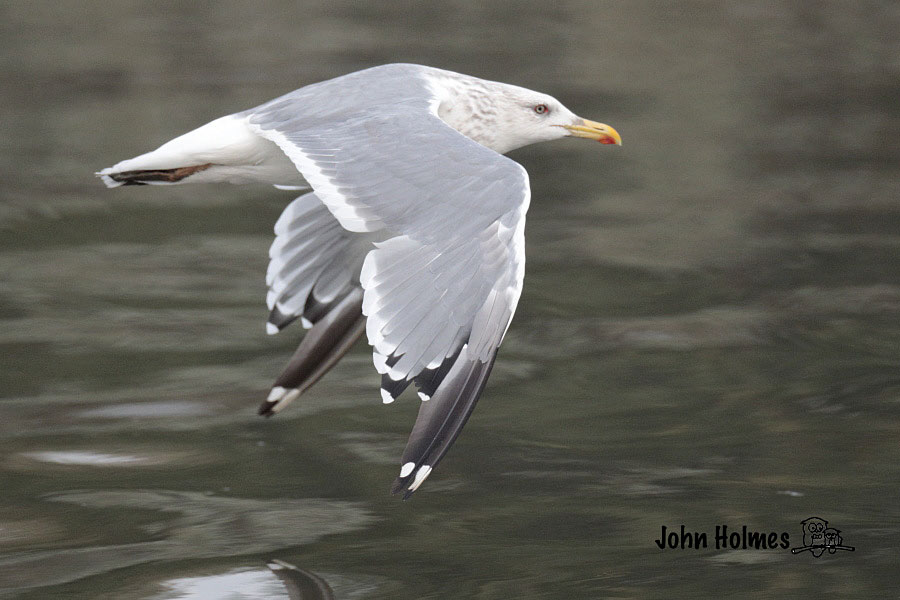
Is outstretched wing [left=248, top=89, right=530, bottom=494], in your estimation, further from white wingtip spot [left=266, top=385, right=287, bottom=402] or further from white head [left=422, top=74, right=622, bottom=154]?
white wingtip spot [left=266, top=385, right=287, bottom=402]

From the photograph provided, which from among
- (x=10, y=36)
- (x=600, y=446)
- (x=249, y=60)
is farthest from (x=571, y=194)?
(x=10, y=36)

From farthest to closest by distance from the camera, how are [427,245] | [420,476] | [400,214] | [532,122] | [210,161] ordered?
1. [532,122]
2. [210,161]
3. [400,214]
4. [427,245]
5. [420,476]

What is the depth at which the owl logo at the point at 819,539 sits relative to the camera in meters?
3.90

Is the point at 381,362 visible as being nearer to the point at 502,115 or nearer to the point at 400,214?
the point at 400,214

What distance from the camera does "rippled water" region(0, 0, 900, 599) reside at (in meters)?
3.86

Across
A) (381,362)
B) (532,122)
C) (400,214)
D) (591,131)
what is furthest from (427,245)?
(591,131)

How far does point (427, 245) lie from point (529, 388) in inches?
61.4

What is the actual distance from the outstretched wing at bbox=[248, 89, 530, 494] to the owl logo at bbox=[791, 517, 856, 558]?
104 centimetres

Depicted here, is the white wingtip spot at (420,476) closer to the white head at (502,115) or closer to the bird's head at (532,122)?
the white head at (502,115)

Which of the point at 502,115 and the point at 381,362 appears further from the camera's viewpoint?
the point at 502,115

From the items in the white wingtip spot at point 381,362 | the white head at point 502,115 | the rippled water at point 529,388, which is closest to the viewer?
the white wingtip spot at point 381,362

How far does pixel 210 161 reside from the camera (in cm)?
463

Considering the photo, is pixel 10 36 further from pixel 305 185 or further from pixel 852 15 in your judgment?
pixel 305 185

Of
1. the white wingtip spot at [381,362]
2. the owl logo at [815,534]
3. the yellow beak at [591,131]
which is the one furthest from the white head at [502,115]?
the owl logo at [815,534]
